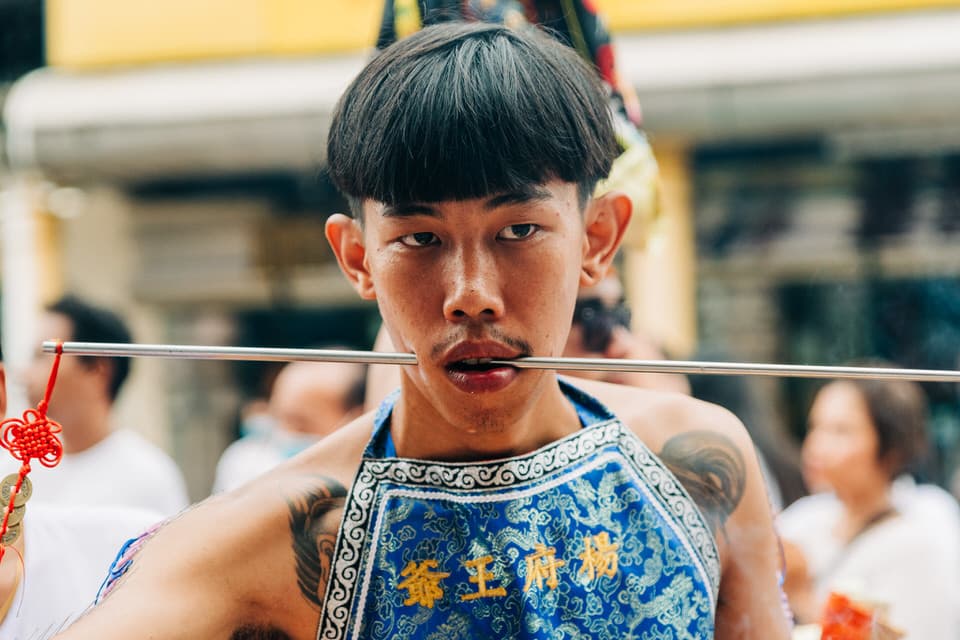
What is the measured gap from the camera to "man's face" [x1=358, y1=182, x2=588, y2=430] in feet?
5.40

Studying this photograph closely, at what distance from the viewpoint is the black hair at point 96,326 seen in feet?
14.4

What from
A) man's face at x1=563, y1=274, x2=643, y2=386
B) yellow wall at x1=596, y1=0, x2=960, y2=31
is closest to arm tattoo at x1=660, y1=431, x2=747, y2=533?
man's face at x1=563, y1=274, x2=643, y2=386

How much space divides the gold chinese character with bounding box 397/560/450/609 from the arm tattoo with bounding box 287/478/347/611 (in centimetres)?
11

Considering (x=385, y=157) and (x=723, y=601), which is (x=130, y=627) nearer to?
(x=385, y=157)

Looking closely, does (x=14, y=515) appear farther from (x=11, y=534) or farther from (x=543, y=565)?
(x=543, y=565)

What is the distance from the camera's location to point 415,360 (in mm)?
1690

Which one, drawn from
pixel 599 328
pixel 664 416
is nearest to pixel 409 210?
pixel 664 416

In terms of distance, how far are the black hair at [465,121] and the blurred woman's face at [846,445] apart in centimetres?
262

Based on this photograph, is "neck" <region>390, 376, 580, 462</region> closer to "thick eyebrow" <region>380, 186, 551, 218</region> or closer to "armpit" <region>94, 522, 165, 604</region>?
"thick eyebrow" <region>380, 186, 551, 218</region>

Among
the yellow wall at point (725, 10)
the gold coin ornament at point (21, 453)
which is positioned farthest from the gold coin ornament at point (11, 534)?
the yellow wall at point (725, 10)

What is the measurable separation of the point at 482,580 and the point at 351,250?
508 mm

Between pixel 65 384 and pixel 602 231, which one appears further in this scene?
pixel 65 384

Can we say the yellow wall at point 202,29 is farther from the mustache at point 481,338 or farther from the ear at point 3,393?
the mustache at point 481,338

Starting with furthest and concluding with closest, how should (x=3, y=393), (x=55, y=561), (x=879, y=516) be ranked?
(x=879, y=516) → (x=55, y=561) → (x=3, y=393)
